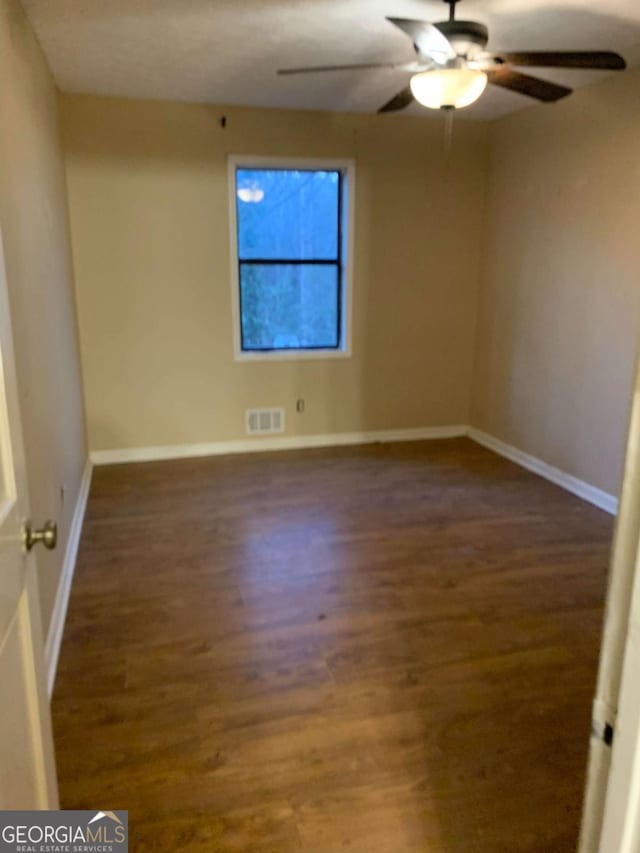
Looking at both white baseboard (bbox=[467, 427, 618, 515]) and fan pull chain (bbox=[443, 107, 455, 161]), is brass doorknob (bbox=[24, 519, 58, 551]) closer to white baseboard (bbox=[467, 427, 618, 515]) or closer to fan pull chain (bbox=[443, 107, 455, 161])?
white baseboard (bbox=[467, 427, 618, 515])

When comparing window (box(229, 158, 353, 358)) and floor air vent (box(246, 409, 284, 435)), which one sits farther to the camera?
floor air vent (box(246, 409, 284, 435))

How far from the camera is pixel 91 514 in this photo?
12.2ft

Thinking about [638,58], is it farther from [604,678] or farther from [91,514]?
[91,514]

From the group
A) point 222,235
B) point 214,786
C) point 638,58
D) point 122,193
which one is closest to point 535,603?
point 214,786

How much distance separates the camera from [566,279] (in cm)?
414

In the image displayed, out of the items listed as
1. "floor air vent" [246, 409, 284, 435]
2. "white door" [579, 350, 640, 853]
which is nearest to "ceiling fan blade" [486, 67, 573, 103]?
"white door" [579, 350, 640, 853]

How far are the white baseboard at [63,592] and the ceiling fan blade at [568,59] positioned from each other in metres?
2.78

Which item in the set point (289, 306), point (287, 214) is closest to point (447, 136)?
point (287, 214)

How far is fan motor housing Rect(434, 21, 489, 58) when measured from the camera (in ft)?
8.11

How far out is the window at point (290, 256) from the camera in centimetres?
466

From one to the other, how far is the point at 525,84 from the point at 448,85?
527mm

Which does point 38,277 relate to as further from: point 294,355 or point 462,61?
point 294,355

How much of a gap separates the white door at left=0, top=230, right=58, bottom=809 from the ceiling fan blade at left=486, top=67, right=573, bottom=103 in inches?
97.1

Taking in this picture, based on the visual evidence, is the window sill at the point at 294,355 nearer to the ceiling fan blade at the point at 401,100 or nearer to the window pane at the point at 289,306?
the window pane at the point at 289,306
